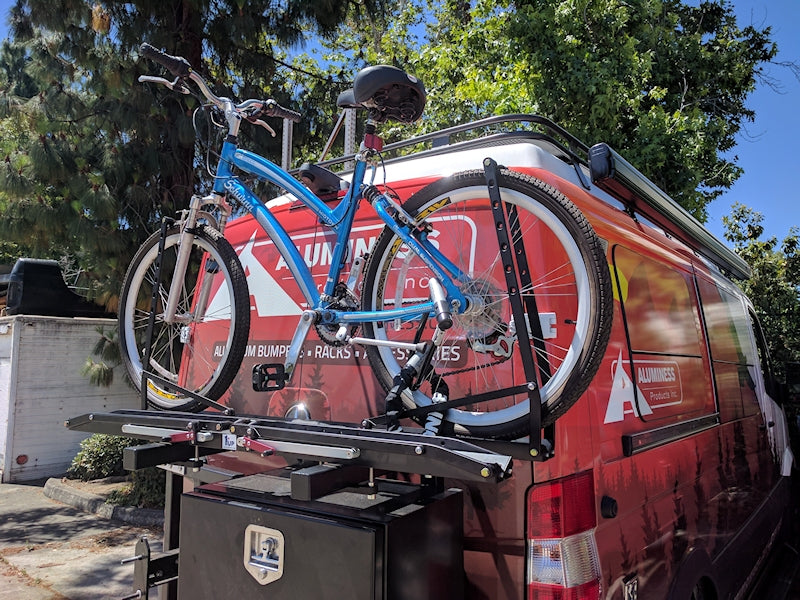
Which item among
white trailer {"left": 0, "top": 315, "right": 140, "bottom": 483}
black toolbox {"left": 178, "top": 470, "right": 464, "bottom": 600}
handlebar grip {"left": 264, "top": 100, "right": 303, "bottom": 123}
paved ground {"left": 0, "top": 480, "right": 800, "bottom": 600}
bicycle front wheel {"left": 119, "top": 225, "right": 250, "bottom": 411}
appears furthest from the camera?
white trailer {"left": 0, "top": 315, "right": 140, "bottom": 483}

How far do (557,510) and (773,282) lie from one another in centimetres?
1493

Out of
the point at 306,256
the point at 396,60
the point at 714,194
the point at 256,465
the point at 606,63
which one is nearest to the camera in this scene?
the point at 256,465

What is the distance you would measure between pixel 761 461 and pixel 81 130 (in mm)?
8050

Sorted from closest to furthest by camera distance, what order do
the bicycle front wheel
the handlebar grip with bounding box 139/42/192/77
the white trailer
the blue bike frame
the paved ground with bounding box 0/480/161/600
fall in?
the blue bike frame < the handlebar grip with bounding box 139/42/192/77 < the bicycle front wheel < the paved ground with bounding box 0/480/161/600 < the white trailer

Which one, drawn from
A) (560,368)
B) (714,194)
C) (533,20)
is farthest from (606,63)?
(560,368)

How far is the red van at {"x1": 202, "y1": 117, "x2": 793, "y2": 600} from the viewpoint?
6.48 feet

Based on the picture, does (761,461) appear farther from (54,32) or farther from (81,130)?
(54,32)

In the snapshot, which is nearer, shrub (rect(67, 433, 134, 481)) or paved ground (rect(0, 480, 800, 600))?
paved ground (rect(0, 480, 800, 600))

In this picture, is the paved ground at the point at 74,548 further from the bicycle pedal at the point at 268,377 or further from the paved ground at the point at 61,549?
A: the bicycle pedal at the point at 268,377

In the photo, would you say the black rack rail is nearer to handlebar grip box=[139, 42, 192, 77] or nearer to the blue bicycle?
the blue bicycle

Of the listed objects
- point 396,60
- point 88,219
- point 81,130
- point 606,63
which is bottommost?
point 88,219

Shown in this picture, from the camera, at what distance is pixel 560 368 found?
6.57ft

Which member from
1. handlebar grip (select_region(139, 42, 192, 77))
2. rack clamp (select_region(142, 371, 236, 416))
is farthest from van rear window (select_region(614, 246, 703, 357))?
handlebar grip (select_region(139, 42, 192, 77))

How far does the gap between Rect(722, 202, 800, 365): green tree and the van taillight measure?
38.0ft
